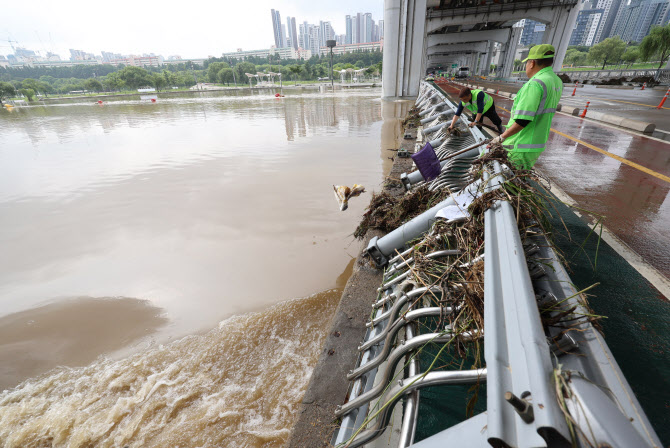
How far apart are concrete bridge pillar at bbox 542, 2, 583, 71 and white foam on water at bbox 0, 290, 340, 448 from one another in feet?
123

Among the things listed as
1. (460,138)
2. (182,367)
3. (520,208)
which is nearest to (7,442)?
(182,367)

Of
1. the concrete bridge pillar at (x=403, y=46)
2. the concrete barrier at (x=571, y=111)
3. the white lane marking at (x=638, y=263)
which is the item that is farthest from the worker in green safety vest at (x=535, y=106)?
the concrete bridge pillar at (x=403, y=46)

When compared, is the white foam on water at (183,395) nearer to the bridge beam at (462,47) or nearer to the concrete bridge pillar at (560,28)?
the concrete bridge pillar at (560,28)

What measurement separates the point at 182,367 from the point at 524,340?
313 cm

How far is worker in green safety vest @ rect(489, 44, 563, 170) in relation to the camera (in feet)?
10.7

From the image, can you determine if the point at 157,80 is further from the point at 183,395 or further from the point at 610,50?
the point at 610,50

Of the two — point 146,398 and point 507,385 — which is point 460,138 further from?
point 146,398

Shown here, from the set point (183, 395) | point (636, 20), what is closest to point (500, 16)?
point (183, 395)

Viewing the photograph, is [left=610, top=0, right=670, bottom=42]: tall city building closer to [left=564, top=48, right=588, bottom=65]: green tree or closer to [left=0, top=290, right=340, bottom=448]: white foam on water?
[left=564, top=48, right=588, bottom=65]: green tree

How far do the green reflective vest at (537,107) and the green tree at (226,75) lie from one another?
298 ft

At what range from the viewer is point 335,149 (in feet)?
35.7

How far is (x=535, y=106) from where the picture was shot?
128 inches

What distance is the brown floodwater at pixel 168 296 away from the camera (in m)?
2.58

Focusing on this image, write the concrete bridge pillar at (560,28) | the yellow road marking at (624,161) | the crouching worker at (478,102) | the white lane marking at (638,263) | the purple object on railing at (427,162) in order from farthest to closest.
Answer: the concrete bridge pillar at (560,28) < the crouching worker at (478,102) < the yellow road marking at (624,161) < the purple object on railing at (427,162) < the white lane marking at (638,263)
